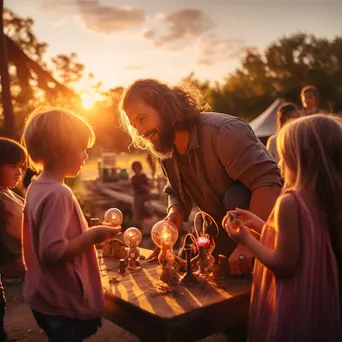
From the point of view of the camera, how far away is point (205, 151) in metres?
2.95

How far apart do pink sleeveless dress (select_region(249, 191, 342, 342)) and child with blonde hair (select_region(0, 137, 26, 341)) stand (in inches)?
75.0

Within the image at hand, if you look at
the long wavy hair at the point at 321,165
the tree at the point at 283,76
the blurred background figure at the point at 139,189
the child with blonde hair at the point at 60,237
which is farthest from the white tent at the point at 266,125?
the tree at the point at 283,76

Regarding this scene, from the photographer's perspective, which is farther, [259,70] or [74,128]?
[259,70]

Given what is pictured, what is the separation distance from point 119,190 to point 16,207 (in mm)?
10439

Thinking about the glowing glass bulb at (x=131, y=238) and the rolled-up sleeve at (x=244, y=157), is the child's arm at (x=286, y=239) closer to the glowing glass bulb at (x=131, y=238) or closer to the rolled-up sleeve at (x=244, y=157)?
the rolled-up sleeve at (x=244, y=157)

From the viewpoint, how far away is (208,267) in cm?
262

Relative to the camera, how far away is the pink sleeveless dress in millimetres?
1903

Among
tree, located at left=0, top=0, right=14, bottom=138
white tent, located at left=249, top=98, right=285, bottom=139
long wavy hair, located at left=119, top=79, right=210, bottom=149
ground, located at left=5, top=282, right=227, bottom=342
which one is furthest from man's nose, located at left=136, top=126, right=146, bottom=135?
white tent, located at left=249, top=98, right=285, bottom=139

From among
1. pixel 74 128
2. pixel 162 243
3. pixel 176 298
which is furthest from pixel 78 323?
pixel 74 128

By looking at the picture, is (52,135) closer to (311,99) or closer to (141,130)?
(141,130)

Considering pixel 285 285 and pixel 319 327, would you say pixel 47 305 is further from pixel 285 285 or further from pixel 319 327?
pixel 319 327

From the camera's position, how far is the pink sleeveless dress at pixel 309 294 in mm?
1903

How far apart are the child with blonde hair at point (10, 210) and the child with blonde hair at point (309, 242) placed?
1828mm

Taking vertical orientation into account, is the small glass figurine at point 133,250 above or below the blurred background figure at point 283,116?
below
